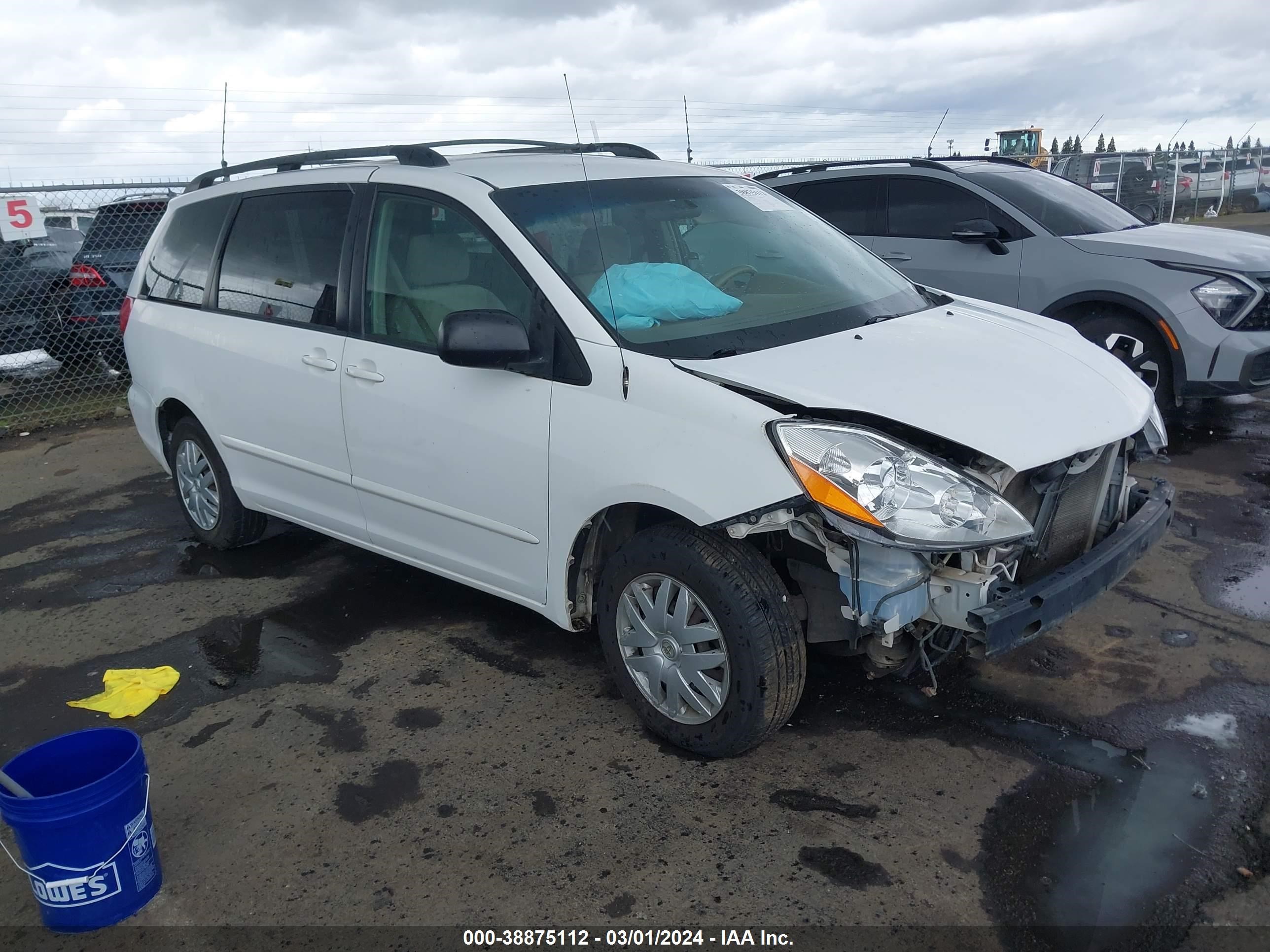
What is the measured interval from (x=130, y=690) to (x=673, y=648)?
2.28m

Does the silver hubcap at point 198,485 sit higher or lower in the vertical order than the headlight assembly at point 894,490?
lower

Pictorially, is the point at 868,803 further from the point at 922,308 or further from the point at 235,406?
the point at 235,406

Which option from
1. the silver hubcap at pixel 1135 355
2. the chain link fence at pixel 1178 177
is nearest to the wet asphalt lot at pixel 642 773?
the silver hubcap at pixel 1135 355

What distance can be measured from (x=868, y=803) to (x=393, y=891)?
140 centimetres

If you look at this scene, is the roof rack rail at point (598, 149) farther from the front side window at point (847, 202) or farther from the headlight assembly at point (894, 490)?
the front side window at point (847, 202)

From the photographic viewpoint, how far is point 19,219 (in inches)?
333

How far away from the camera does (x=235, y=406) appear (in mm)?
4668

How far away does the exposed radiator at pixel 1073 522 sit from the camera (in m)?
3.11

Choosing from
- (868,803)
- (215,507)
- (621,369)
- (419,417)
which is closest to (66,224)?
(215,507)

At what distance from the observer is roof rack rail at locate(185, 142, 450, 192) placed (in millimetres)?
4074

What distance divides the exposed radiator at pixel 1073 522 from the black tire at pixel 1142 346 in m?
3.63

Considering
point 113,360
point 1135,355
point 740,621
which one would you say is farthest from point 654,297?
point 113,360

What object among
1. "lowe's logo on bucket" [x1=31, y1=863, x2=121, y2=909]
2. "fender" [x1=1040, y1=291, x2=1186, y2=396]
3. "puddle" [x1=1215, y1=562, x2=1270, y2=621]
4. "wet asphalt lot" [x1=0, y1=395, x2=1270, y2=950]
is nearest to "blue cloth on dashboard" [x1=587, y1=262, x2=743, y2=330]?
"wet asphalt lot" [x1=0, y1=395, x2=1270, y2=950]

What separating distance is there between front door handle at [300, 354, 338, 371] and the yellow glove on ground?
1.39 meters
